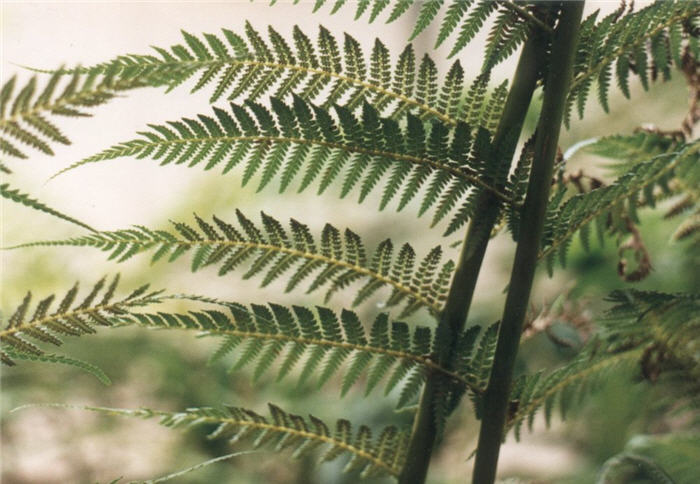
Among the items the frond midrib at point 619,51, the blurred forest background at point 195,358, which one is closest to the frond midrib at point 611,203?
the frond midrib at point 619,51

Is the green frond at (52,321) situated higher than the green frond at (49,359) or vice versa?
the green frond at (52,321)

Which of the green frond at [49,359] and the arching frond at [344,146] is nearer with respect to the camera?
the green frond at [49,359]

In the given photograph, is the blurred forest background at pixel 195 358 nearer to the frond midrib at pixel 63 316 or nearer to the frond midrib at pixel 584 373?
the frond midrib at pixel 584 373

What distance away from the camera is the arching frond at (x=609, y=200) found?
2.02ft

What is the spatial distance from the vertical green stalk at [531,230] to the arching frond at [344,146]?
3 cm

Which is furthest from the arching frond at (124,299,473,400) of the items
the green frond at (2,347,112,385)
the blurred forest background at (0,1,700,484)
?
the blurred forest background at (0,1,700,484)

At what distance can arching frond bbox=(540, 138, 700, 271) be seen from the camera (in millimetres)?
615

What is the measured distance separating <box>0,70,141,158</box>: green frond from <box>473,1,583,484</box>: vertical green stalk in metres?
0.33

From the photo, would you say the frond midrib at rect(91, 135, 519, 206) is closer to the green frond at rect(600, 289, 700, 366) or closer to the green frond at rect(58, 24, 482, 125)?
the green frond at rect(58, 24, 482, 125)

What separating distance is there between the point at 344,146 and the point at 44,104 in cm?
28

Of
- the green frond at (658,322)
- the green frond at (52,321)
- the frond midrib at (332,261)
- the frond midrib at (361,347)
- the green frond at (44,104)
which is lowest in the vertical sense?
the green frond at (52,321)

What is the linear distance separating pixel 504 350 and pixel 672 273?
109cm

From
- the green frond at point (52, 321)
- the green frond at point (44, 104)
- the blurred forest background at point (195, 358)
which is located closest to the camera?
the green frond at point (44, 104)

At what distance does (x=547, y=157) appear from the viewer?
0.58 metres
